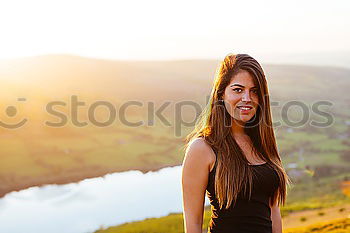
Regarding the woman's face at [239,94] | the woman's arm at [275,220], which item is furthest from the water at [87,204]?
the woman's face at [239,94]

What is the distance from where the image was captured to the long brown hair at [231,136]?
280cm

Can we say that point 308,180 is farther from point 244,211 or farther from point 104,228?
point 244,211

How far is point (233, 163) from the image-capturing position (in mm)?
2863

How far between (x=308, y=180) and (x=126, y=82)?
86.5ft

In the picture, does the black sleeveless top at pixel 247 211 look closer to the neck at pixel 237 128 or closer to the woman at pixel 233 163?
the woman at pixel 233 163

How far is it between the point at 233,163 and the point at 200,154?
25cm

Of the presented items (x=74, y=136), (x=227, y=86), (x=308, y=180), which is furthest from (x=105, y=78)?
(x=227, y=86)

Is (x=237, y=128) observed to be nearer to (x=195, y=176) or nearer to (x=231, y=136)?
(x=231, y=136)

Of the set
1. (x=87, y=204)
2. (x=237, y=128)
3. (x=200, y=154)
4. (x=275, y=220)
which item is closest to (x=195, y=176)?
(x=200, y=154)

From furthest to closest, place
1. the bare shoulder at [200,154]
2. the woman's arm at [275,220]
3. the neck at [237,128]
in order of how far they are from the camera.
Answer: the woman's arm at [275,220]
the neck at [237,128]
the bare shoulder at [200,154]

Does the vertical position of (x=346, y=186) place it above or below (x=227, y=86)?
below

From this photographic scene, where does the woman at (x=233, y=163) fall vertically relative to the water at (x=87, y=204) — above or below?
above

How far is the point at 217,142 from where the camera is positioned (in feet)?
9.39

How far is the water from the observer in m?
28.8
